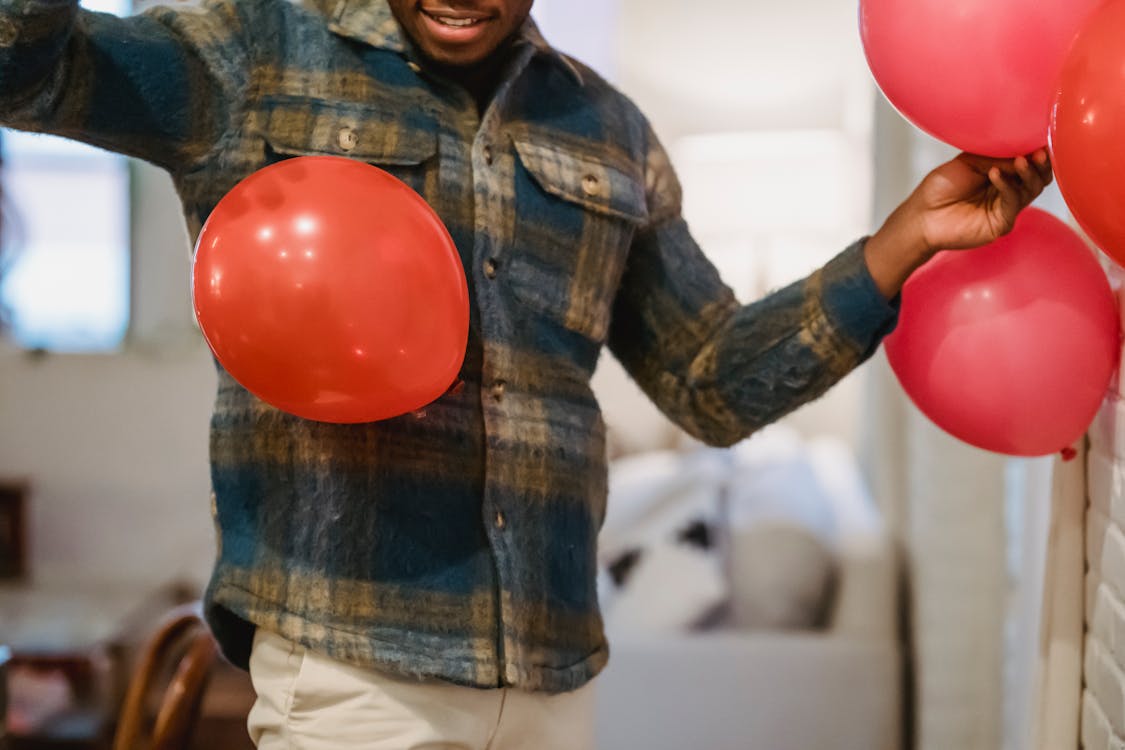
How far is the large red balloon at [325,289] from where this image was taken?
81 cm

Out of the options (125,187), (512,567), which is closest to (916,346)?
(512,567)

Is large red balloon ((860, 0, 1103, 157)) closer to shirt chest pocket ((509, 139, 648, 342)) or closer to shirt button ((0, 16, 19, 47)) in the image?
shirt chest pocket ((509, 139, 648, 342))

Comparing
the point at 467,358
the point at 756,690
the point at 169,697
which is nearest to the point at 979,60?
the point at 467,358

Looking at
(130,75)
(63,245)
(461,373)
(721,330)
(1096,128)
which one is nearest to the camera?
(1096,128)

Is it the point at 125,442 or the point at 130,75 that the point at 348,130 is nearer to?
the point at 130,75

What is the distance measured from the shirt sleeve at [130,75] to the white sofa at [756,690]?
1.66 meters

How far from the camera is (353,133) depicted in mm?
979

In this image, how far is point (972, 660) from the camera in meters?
2.16

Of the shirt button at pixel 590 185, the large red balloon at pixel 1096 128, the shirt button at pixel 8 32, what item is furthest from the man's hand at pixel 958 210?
the shirt button at pixel 8 32

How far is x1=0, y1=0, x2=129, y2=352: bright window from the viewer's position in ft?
11.9

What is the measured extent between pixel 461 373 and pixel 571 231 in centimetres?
17

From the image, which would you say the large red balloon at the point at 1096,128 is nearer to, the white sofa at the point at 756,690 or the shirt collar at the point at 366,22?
the shirt collar at the point at 366,22

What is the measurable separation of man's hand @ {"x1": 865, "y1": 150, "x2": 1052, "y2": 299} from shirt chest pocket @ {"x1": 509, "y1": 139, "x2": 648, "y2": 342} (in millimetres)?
243

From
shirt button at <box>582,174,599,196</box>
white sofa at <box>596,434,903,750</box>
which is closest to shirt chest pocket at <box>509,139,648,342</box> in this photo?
shirt button at <box>582,174,599,196</box>
